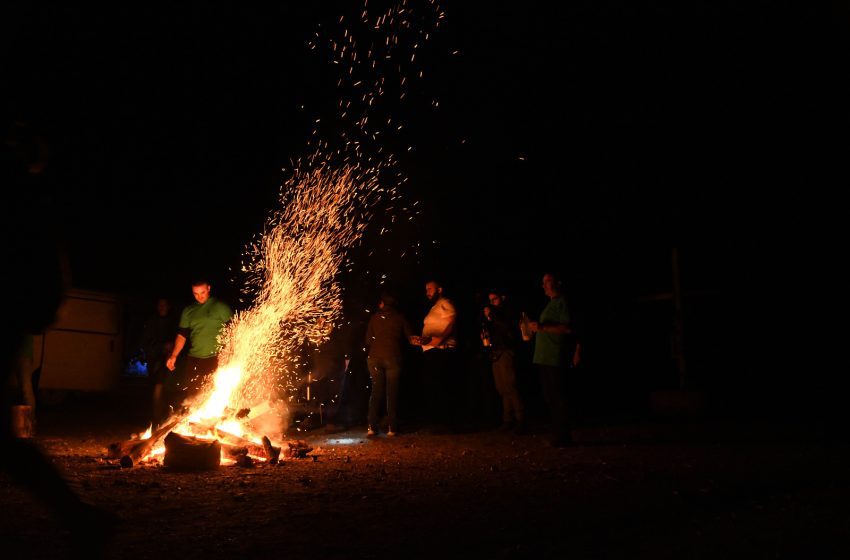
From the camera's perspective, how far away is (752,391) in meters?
15.1

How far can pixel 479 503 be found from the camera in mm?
5754

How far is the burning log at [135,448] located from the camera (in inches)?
294

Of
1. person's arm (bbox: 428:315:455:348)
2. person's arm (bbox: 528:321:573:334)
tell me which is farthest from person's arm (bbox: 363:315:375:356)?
person's arm (bbox: 528:321:573:334)

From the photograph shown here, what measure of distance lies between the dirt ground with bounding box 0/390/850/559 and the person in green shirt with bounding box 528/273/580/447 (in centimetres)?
39

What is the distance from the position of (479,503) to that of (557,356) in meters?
3.41

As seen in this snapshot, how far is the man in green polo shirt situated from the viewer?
30.6ft

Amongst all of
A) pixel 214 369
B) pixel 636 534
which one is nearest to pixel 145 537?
pixel 636 534

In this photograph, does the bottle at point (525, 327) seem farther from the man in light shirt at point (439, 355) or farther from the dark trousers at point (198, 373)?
the dark trousers at point (198, 373)

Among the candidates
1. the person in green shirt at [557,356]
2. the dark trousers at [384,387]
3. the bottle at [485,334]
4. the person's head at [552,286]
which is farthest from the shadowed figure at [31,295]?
the bottle at [485,334]

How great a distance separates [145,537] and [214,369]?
4.87m

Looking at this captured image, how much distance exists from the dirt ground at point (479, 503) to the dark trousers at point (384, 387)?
1244mm

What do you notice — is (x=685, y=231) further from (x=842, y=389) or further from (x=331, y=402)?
(x=331, y=402)

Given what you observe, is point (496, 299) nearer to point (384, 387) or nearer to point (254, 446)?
point (384, 387)

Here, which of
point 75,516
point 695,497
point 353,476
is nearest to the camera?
point 75,516
